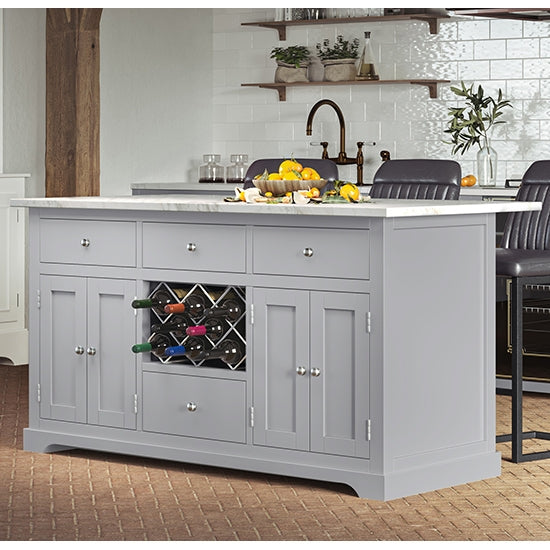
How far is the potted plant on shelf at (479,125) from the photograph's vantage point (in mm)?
7254

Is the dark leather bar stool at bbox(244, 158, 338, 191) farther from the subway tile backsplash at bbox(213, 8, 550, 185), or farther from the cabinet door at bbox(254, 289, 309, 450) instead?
the subway tile backsplash at bbox(213, 8, 550, 185)

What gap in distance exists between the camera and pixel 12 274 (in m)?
7.03

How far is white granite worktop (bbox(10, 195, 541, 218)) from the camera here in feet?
13.3

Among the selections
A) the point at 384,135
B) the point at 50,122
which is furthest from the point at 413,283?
the point at 384,135

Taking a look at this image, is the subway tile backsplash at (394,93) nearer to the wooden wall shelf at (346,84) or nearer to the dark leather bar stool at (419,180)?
the wooden wall shelf at (346,84)

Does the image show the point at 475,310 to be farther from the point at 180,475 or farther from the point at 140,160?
the point at 140,160

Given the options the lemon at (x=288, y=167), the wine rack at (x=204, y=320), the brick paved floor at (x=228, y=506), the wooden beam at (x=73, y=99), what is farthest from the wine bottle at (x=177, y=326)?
the wooden beam at (x=73, y=99)

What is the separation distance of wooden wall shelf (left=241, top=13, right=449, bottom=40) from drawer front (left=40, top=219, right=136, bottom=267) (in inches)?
132

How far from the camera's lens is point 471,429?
174 inches

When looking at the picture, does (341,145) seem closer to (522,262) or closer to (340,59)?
(340,59)

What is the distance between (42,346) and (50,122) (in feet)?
6.48

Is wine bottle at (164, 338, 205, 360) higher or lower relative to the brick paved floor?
higher

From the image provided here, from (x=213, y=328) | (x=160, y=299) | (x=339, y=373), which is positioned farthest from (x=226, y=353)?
(x=339, y=373)

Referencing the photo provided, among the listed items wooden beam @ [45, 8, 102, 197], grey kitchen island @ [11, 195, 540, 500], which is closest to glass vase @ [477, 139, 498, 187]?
wooden beam @ [45, 8, 102, 197]
